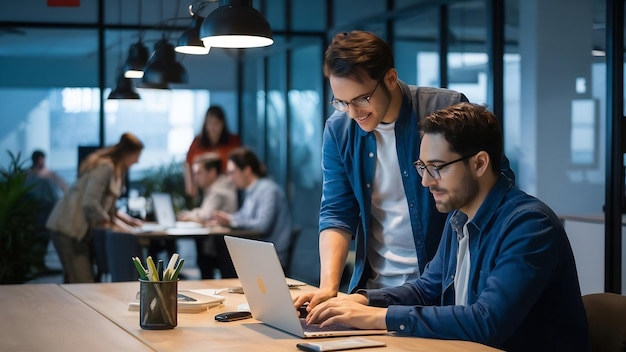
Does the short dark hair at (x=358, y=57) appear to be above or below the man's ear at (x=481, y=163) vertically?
above

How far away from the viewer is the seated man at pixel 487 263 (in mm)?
2455

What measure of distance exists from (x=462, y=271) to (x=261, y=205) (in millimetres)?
5313

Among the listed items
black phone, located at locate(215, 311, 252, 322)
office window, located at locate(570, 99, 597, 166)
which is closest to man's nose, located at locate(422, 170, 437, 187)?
black phone, located at locate(215, 311, 252, 322)

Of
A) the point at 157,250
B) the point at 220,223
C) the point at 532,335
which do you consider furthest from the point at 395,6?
the point at 532,335

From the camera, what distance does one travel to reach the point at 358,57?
3012mm

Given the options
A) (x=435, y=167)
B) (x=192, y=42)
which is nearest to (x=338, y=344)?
(x=435, y=167)

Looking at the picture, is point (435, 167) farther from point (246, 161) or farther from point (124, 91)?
point (246, 161)

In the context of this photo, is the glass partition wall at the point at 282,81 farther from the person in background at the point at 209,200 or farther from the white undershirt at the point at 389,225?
the white undershirt at the point at 389,225

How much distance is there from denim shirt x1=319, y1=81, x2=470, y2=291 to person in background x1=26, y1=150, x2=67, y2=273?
19.7 ft

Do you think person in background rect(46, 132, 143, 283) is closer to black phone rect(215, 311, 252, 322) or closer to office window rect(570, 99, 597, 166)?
office window rect(570, 99, 597, 166)

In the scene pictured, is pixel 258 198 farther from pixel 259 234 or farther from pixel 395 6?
pixel 395 6

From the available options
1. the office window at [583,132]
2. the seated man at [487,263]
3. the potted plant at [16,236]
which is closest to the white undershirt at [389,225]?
the seated man at [487,263]

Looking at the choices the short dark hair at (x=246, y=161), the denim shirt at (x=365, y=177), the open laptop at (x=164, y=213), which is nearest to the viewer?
the denim shirt at (x=365, y=177)

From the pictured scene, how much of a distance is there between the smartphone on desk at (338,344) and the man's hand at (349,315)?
0.32ft
